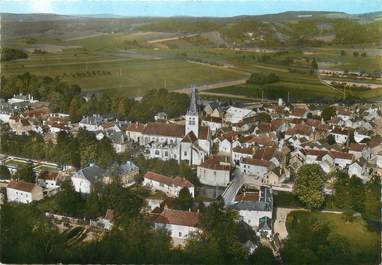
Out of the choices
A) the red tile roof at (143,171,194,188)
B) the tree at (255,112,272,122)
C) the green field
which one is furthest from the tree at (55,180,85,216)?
the tree at (255,112,272,122)

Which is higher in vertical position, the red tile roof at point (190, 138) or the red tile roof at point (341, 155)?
the red tile roof at point (190, 138)

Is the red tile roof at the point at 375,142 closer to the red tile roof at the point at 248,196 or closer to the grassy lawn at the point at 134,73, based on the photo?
the grassy lawn at the point at 134,73

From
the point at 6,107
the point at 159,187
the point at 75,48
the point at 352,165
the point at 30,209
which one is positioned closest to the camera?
the point at 30,209

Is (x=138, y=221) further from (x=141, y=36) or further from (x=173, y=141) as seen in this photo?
(x=141, y=36)

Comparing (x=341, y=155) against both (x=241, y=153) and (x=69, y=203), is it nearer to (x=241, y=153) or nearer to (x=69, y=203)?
(x=241, y=153)

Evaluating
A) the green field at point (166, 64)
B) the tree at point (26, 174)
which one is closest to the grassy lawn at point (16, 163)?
the tree at point (26, 174)

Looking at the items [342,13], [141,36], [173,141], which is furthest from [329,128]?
[141,36]
